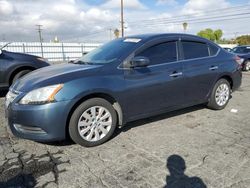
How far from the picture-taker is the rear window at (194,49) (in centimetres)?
482

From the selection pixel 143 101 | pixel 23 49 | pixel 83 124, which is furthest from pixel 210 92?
pixel 23 49

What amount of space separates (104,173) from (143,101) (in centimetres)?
151

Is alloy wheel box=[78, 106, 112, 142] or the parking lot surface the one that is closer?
the parking lot surface

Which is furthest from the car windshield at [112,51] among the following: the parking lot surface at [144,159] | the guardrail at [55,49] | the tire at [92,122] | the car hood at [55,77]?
the guardrail at [55,49]

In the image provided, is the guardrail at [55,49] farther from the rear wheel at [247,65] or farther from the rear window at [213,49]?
the rear window at [213,49]

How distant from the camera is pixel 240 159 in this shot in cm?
330

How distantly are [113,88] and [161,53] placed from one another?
1.20m

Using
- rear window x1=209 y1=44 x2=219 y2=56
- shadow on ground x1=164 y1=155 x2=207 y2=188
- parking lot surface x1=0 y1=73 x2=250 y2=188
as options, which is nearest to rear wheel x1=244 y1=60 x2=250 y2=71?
rear window x1=209 y1=44 x2=219 y2=56

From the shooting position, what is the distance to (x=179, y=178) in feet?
9.40

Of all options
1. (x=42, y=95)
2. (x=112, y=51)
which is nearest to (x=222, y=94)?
(x=112, y=51)

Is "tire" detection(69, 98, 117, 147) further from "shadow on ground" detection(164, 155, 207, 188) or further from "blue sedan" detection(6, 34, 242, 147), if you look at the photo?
"shadow on ground" detection(164, 155, 207, 188)

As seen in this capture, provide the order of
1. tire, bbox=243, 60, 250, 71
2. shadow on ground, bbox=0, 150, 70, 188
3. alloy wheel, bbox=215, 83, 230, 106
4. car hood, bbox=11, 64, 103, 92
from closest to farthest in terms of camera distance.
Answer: shadow on ground, bbox=0, 150, 70, 188 < car hood, bbox=11, 64, 103, 92 < alloy wheel, bbox=215, 83, 230, 106 < tire, bbox=243, 60, 250, 71

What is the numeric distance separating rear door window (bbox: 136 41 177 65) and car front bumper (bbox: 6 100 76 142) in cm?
159

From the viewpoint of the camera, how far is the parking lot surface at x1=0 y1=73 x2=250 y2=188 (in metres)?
2.84
